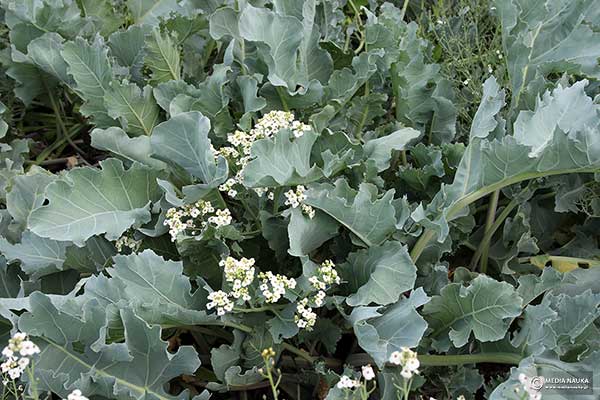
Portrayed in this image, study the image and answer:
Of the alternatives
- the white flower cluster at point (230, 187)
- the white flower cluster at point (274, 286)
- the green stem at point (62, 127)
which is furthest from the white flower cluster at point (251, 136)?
the green stem at point (62, 127)

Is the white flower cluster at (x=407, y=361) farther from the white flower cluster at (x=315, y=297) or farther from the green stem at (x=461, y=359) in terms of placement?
the green stem at (x=461, y=359)

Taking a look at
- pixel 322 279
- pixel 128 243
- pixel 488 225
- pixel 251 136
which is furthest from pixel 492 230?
pixel 128 243

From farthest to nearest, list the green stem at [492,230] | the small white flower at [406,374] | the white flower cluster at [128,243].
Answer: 1. the green stem at [492,230]
2. the white flower cluster at [128,243]
3. the small white flower at [406,374]

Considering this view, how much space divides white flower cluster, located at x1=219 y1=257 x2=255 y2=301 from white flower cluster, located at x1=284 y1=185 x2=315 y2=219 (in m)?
0.17

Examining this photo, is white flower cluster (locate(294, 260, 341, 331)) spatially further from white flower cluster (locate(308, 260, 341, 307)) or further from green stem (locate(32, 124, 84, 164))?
green stem (locate(32, 124, 84, 164))

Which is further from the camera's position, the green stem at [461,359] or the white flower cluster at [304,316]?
the green stem at [461,359]

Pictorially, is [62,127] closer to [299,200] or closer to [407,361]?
[299,200]

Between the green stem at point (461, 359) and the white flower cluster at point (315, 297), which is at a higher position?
the white flower cluster at point (315, 297)

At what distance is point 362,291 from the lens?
172cm

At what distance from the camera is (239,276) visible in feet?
5.44

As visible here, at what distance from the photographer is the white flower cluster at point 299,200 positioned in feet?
5.72

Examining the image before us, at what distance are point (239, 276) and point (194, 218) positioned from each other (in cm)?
28

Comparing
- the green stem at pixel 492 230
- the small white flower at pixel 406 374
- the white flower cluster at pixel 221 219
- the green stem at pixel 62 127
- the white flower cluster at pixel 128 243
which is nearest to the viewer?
the small white flower at pixel 406 374

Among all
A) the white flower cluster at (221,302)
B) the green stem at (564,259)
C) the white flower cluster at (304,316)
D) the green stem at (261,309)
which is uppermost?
the white flower cluster at (221,302)
